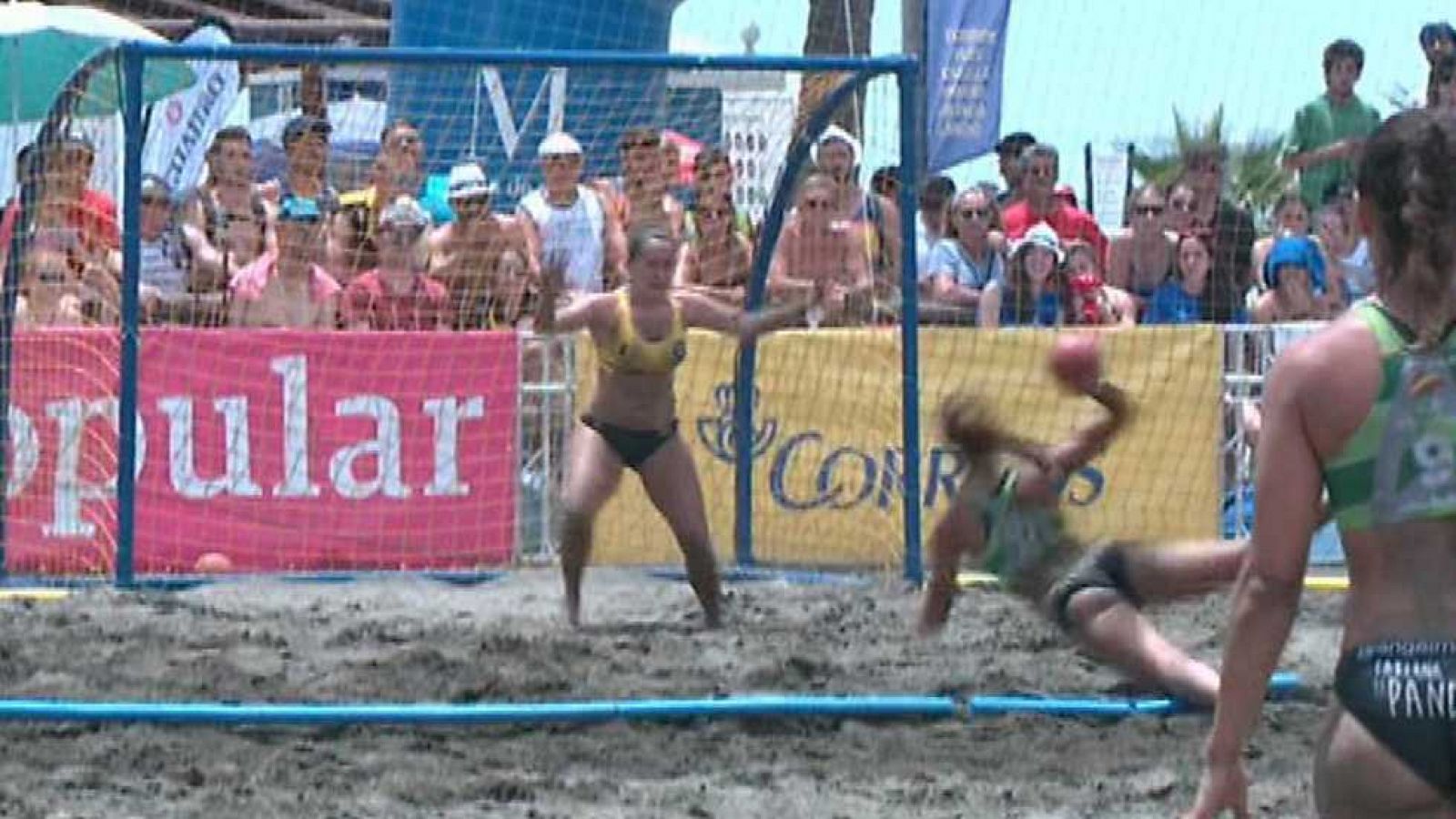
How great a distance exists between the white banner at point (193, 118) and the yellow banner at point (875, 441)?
2.59m

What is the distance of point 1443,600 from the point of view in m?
4.05

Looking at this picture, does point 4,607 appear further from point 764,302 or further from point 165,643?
point 764,302

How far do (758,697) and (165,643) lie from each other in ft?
7.76

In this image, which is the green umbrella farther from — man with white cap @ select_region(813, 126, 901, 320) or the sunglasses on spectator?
man with white cap @ select_region(813, 126, 901, 320)

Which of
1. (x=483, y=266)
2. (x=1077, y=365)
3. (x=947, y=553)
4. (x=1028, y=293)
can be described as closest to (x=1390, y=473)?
(x=1077, y=365)

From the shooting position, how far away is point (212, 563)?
1284cm

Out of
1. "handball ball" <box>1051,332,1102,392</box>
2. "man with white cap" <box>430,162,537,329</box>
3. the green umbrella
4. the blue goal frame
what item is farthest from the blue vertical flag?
the green umbrella

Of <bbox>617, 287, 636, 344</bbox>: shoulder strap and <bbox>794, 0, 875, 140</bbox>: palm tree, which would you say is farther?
<bbox>794, 0, 875, 140</bbox>: palm tree

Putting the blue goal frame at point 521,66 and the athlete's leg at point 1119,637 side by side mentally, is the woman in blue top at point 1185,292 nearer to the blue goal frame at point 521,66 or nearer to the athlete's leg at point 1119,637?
the blue goal frame at point 521,66

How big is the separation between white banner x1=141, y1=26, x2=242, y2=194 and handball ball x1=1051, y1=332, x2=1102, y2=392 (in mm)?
6504

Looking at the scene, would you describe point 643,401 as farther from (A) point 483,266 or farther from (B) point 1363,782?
(B) point 1363,782

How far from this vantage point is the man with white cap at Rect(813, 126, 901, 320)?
13.0 m

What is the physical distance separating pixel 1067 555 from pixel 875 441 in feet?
15.7

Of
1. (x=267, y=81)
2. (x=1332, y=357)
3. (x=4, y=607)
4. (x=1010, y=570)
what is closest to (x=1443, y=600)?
(x=1332, y=357)
